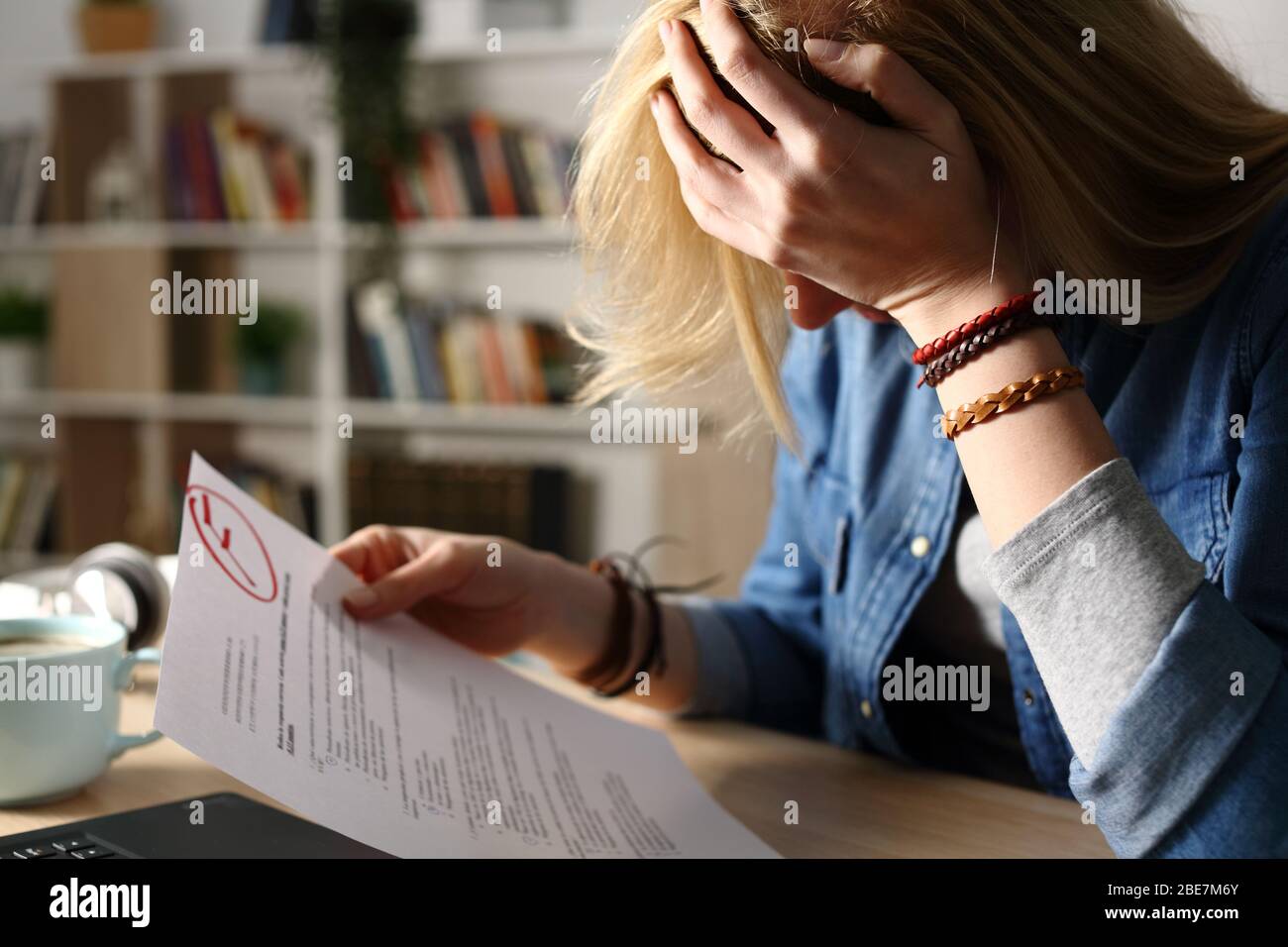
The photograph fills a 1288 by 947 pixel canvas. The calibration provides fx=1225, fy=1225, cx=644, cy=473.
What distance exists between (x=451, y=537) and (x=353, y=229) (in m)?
2.33

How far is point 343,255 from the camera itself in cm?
309

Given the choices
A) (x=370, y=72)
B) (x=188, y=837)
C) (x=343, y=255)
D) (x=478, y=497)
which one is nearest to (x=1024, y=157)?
(x=188, y=837)

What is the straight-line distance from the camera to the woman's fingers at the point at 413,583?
77cm

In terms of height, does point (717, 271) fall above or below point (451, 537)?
above

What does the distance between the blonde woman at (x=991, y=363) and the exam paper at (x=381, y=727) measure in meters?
0.06

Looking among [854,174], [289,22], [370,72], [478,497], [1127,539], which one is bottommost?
[478,497]

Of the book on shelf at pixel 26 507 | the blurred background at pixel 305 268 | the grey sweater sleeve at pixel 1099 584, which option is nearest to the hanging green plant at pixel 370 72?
the blurred background at pixel 305 268

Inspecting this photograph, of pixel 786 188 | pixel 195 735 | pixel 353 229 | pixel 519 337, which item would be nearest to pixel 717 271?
pixel 786 188

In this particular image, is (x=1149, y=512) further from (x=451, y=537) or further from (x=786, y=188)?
(x=451, y=537)

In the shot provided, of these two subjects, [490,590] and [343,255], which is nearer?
[490,590]

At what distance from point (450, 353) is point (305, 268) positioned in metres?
0.67

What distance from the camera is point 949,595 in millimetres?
896

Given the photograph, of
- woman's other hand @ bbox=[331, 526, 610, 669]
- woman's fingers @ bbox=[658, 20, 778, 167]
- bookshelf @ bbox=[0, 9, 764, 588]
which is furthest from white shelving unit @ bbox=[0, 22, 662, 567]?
woman's fingers @ bbox=[658, 20, 778, 167]

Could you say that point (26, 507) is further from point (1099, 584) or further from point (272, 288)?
point (1099, 584)
